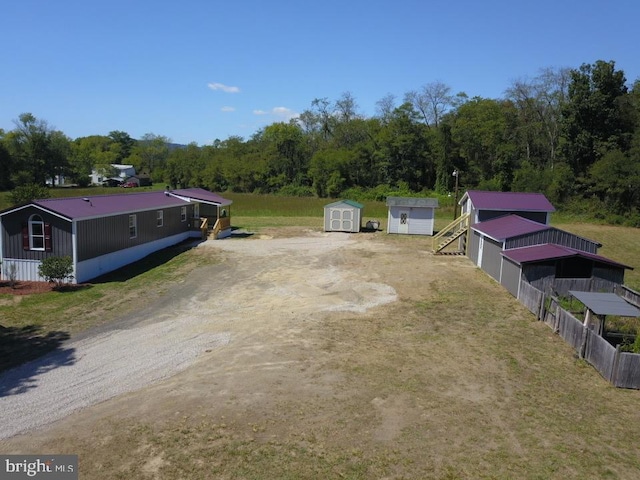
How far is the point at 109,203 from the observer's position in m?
25.4

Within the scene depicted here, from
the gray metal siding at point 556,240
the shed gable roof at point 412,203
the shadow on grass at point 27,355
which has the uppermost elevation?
the shed gable roof at point 412,203

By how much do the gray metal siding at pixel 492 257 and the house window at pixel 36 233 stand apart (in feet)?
69.1

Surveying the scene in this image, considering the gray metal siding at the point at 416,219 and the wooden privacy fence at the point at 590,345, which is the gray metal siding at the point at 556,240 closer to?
the wooden privacy fence at the point at 590,345

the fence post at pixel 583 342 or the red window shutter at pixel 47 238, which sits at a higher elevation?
the red window shutter at pixel 47 238

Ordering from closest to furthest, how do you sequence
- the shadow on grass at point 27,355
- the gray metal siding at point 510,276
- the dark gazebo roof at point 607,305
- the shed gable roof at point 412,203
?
the shadow on grass at point 27,355, the dark gazebo roof at point 607,305, the gray metal siding at point 510,276, the shed gable roof at point 412,203

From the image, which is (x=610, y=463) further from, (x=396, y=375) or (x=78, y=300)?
(x=78, y=300)

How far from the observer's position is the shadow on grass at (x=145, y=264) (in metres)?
22.4

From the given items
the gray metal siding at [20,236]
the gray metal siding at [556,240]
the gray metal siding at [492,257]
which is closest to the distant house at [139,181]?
the gray metal siding at [20,236]

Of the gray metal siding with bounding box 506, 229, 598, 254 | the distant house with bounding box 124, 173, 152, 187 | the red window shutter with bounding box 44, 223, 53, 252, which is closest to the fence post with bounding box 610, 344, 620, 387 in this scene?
the gray metal siding with bounding box 506, 229, 598, 254

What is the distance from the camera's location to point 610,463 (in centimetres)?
867

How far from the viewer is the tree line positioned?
5122 centimetres

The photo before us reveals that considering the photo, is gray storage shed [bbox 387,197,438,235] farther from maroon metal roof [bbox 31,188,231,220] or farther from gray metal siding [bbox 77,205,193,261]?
gray metal siding [bbox 77,205,193,261]

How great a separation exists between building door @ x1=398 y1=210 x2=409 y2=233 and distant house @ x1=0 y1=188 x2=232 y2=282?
1829 cm

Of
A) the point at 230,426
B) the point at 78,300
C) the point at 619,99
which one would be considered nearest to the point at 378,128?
the point at 619,99
